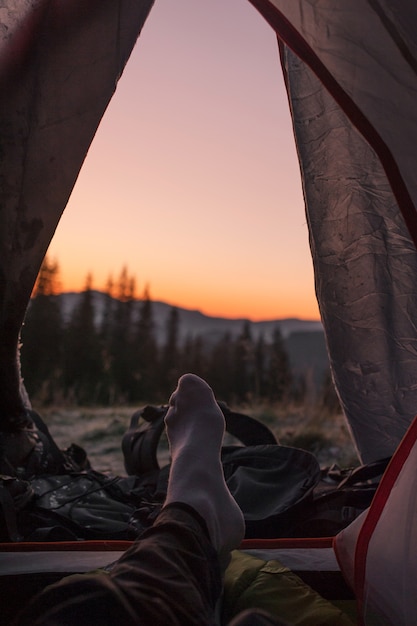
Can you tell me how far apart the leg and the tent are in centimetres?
27

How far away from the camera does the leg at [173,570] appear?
2.09 feet

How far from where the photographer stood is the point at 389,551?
89 centimetres

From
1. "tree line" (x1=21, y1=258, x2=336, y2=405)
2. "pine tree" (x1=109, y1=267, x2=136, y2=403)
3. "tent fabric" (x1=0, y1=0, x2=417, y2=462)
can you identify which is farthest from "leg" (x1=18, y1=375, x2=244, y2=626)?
"pine tree" (x1=109, y1=267, x2=136, y2=403)

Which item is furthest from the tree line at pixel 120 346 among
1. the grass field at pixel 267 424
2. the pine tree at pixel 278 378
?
the grass field at pixel 267 424

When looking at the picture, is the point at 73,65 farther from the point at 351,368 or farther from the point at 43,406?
the point at 43,406

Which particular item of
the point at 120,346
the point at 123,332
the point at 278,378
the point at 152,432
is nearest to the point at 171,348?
the point at 123,332

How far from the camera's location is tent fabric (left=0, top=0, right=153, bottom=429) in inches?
53.7

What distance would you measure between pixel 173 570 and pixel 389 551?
38 centimetres

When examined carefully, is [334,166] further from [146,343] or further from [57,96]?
[146,343]

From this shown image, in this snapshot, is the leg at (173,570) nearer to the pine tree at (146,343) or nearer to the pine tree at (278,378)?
the pine tree at (278,378)

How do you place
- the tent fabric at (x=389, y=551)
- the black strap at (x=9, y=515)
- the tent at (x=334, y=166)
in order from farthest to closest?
the black strap at (x=9, y=515) < the tent at (x=334, y=166) < the tent fabric at (x=389, y=551)

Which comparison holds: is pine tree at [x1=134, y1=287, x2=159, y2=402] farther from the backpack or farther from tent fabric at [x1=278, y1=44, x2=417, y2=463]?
tent fabric at [x1=278, y1=44, x2=417, y2=463]

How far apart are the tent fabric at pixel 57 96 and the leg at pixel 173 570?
0.74 meters

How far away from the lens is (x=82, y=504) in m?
1.42
